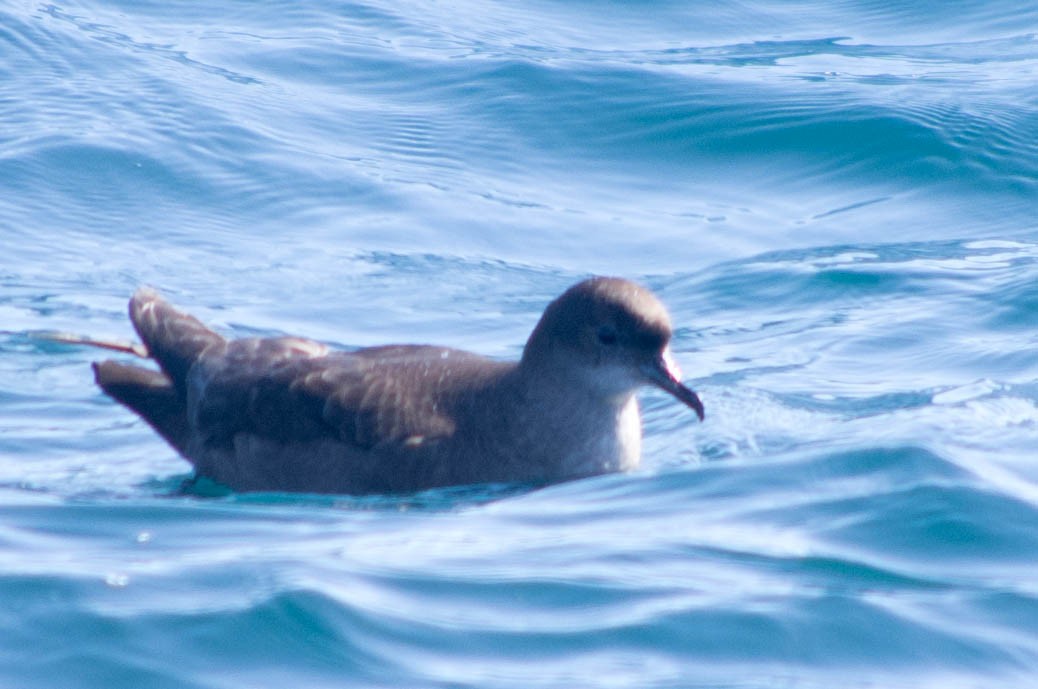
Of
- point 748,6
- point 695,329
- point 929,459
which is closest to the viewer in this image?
point 929,459

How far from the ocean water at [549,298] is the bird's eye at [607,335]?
1.84ft

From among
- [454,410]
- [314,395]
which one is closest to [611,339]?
[454,410]

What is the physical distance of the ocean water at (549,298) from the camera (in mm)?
4723

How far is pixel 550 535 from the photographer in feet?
19.0

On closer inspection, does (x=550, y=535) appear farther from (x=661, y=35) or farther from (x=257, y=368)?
(x=661, y=35)

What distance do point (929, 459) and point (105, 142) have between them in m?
7.55

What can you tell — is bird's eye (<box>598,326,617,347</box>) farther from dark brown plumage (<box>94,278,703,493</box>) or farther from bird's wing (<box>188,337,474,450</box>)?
bird's wing (<box>188,337,474,450</box>)

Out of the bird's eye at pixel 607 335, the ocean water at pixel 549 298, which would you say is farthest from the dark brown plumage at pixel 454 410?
the ocean water at pixel 549 298

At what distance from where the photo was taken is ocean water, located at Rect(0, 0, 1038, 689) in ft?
15.5

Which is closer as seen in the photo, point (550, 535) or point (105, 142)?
point (550, 535)

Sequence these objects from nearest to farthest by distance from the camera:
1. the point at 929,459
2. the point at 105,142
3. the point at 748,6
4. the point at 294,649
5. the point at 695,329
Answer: the point at 294,649 < the point at 929,459 < the point at 695,329 < the point at 105,142 < the point at 748,6

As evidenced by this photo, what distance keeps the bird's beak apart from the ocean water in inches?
11.3

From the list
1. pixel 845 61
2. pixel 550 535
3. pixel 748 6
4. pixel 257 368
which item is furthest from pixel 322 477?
pixel 748 6

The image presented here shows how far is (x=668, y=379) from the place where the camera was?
6.86 metres
